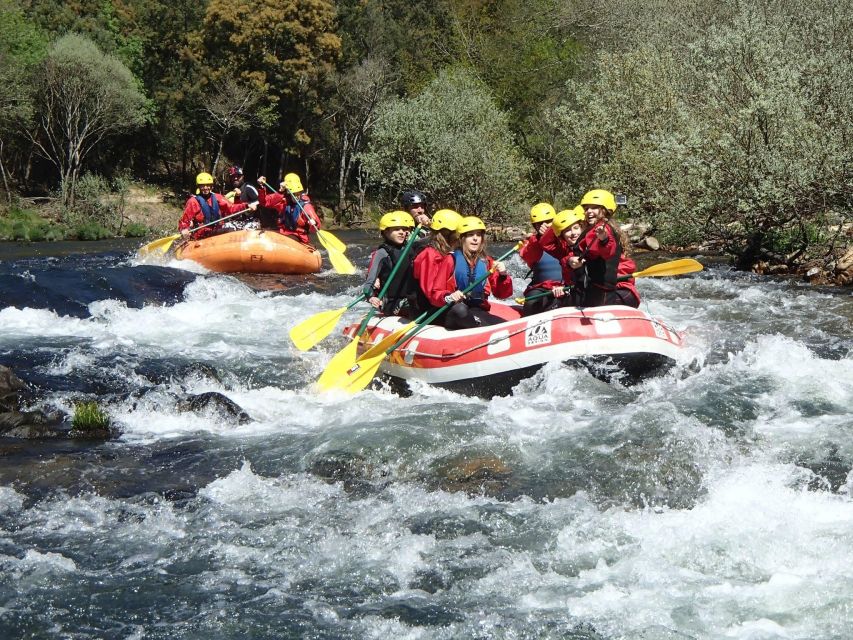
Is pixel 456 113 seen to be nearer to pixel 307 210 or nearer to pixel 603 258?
pixel 307 210

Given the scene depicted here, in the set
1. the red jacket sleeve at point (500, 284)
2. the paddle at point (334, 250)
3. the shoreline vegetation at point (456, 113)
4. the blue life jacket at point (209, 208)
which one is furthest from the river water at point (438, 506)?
the blue life jacket at point (209, 208)

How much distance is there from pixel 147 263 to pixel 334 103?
2152 centimetres

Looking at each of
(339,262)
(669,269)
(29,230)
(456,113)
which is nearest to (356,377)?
(669,269)

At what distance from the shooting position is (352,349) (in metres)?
8.66

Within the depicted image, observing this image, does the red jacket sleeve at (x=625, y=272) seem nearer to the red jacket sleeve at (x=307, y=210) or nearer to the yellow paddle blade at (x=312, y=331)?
the yellow paddle blade at (x=312, y=331)

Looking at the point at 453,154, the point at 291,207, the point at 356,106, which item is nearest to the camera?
the point at 291,207

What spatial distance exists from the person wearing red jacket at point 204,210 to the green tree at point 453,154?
12.8 m

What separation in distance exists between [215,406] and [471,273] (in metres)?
2.53

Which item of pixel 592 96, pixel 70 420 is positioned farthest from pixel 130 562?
pixel 592 96

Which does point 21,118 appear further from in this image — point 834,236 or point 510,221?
point 834,236

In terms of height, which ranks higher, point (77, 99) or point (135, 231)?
point (77, 99)

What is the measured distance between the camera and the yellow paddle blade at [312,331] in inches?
362

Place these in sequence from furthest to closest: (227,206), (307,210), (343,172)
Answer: (343,172), (227,206), (307,210)

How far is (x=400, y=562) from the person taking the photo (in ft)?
16.4
